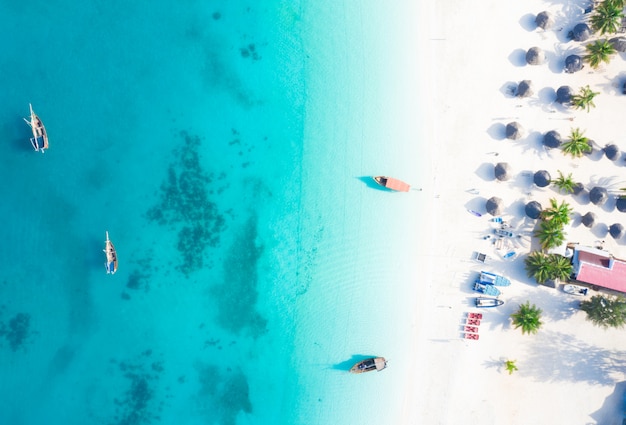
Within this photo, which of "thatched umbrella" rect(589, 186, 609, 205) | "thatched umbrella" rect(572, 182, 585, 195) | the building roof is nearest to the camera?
the building roof

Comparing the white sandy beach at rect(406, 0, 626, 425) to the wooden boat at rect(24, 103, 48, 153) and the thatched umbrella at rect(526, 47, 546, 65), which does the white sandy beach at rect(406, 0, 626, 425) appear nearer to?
the thatched umbrella at rect(526, 47, 546, 65)

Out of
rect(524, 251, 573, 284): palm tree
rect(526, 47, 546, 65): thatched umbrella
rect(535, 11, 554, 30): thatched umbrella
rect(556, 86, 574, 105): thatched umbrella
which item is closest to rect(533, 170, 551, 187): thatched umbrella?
rect(524, 251, 573, 284): palm tree

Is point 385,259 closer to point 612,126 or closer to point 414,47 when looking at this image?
point 414,47

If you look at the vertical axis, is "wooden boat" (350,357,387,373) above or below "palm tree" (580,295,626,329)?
below

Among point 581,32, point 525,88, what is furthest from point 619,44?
point 525,88

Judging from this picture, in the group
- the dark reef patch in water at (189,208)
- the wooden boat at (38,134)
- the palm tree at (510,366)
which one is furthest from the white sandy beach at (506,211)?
the wooden boat at (38,134)

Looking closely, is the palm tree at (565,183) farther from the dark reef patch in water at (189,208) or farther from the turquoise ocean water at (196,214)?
the dark reef patch in water at (189,208)

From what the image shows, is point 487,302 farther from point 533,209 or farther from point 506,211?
point 533,209
